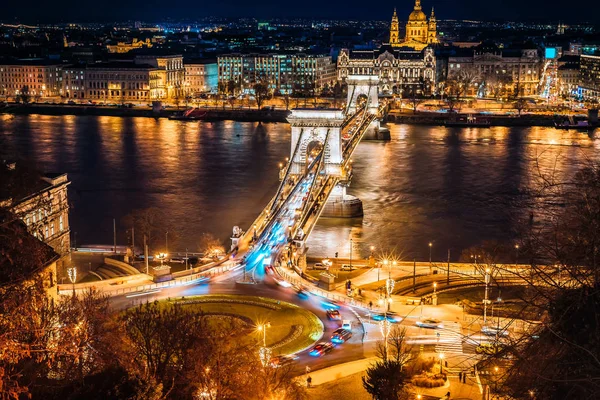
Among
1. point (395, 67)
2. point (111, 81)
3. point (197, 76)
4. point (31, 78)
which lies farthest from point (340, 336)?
point (197, 76)

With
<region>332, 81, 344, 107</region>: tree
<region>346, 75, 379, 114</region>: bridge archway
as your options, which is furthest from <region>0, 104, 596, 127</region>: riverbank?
<region>332, 81, 344, 107</region>: tree

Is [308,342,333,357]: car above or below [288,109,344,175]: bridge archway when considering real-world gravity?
below

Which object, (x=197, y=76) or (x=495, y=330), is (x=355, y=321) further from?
(x=197, y=76)

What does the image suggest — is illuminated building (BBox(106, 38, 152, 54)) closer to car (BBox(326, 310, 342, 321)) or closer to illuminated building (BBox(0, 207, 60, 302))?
car (BBox(326, 310, 342, 321))

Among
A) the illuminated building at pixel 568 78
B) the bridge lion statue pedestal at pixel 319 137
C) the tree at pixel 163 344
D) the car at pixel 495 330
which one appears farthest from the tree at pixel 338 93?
the tree at pixel 163 344

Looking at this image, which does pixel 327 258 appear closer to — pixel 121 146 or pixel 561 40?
pixel 121 146

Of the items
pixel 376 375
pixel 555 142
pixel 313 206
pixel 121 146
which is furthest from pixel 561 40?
pixel 376 375
